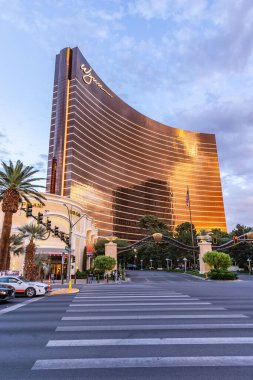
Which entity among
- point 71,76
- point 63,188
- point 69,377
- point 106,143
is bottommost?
point 69,377

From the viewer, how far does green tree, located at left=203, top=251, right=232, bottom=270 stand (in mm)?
42750

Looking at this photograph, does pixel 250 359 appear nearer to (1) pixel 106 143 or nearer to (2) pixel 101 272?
(2) pixel 101 272

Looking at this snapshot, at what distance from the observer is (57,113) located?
406 feet

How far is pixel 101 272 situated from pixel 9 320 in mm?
34545

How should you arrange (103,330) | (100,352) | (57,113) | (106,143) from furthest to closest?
(106,143) < (57,113) < (103,330) < (100,352)

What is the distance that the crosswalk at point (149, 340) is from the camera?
617 cm

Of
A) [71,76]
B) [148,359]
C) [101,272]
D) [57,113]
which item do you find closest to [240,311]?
[148,359]

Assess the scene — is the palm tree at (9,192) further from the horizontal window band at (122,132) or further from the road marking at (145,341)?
the horizontal window band at (122,132)

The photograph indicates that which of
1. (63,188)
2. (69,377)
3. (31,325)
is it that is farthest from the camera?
(63,188)

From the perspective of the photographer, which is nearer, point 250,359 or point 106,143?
point 250,359

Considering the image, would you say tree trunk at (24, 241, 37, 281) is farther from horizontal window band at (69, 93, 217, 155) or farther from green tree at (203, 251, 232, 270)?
horizontal window band at (69, 93, 217, 155)

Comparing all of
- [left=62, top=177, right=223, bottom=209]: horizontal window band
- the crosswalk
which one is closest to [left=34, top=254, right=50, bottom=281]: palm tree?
the crosswalk

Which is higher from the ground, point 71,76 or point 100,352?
point 71,76

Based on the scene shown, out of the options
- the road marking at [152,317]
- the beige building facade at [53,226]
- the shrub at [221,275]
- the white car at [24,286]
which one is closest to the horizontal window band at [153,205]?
the beige building facade at [53,226]
